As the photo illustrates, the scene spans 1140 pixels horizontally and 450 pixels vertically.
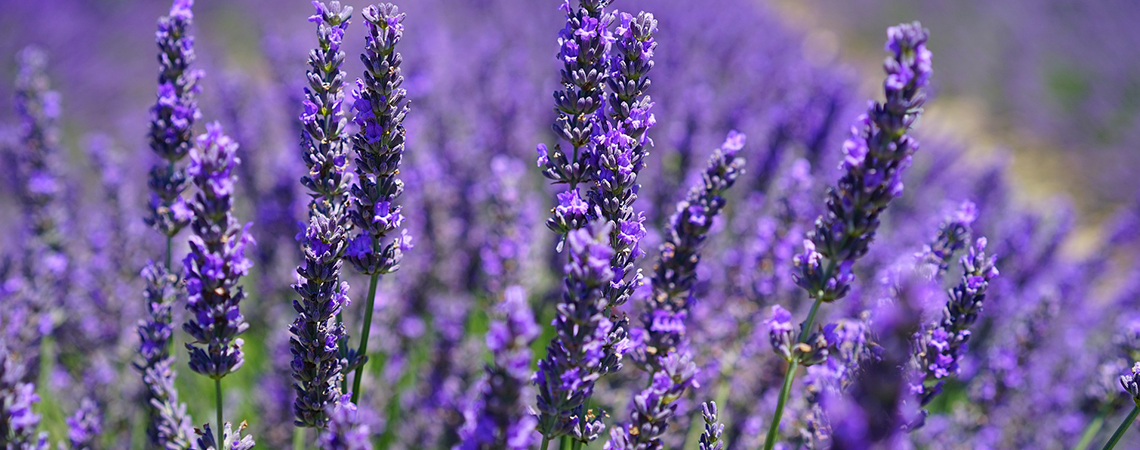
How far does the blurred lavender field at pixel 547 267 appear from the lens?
56.7 inches

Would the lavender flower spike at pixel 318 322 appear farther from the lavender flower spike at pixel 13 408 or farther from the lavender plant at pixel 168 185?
the lavender flower spike at pixel 13 408

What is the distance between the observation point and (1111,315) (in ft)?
15.3

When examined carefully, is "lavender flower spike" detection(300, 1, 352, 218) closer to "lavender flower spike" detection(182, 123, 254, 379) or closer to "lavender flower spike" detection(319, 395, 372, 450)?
"lavender flower spike" detection(182, 123, 254, 379)

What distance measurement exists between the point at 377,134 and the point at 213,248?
0.41 m

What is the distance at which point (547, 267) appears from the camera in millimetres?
4395

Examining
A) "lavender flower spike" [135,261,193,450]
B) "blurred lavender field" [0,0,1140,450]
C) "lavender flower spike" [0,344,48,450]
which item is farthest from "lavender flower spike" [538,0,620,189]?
"lavender flower spike" [0,344,48,450]

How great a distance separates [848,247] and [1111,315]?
4409 millimetres

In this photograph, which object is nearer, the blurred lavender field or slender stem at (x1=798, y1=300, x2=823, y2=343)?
the blurred lavender field

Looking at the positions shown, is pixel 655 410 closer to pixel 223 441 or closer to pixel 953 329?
pixel 953 329

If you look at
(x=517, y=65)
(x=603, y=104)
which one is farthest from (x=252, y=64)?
(x=603, y=104)

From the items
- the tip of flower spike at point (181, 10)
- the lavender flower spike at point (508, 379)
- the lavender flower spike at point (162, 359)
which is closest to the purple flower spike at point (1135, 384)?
the lavender flower spike at point (508, 379)

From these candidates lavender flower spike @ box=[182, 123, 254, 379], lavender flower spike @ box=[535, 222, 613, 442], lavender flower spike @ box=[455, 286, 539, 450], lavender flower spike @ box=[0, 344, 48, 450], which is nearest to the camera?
lavender flower spike @ box=[455, 286, 539, 450]

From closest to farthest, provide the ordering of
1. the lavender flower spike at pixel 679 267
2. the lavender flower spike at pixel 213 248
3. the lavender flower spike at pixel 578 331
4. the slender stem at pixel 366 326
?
the lavender flower spike at pixel 578 331, the lavender flower spike at pixel 213 248, the slender stem at pixel 366 326, the lavender flower spike at pixel 679 267

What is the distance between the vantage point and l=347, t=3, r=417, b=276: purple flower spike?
59.6 inches
